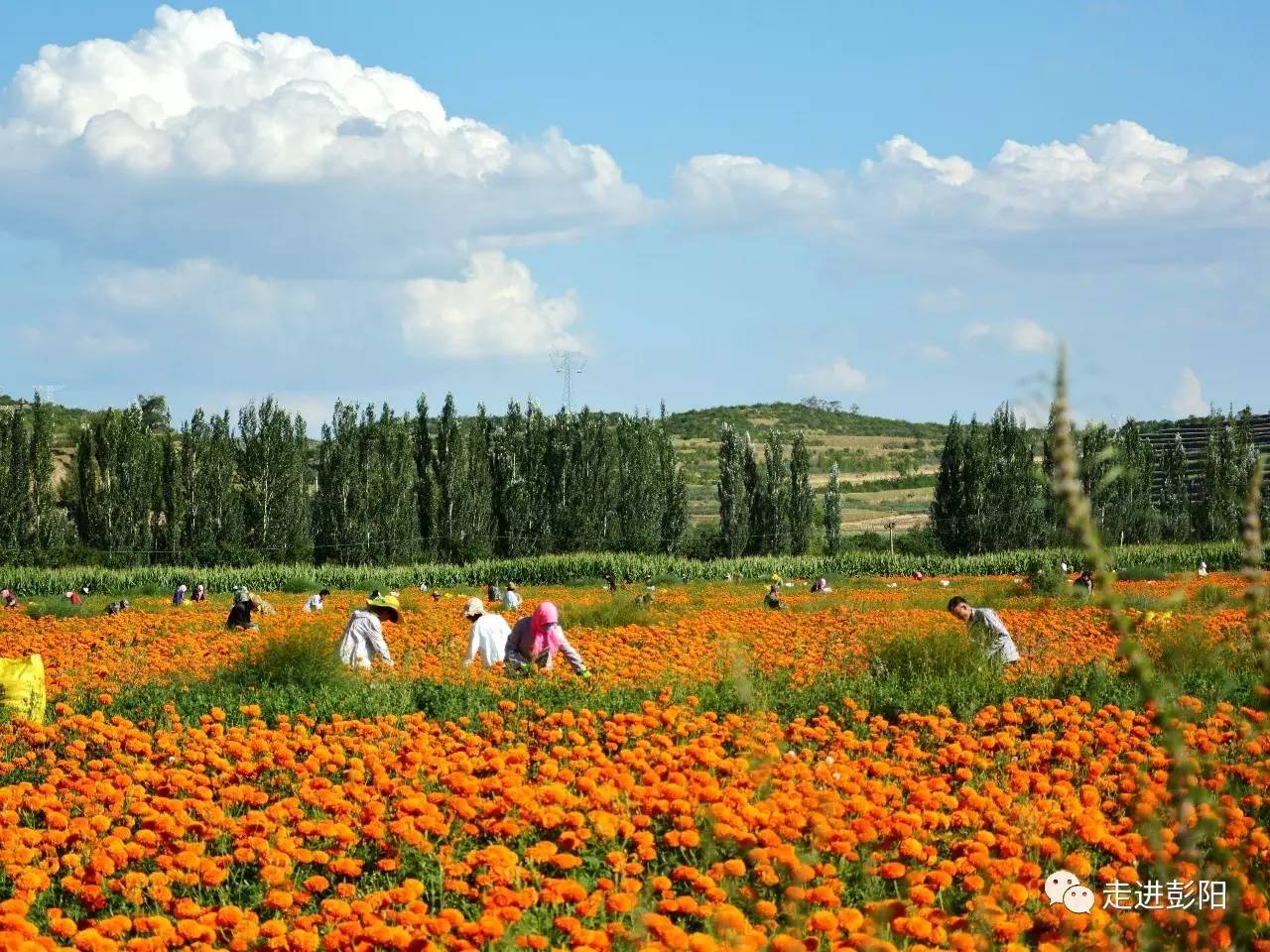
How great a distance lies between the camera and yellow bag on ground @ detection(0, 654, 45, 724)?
420 inches

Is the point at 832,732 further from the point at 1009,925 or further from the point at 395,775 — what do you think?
the point at 1009,925

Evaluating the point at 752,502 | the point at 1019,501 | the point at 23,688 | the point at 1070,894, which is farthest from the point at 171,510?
the point at 1070,894

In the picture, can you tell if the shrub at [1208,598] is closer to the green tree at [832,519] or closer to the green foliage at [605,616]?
the green foliage at [605,616]

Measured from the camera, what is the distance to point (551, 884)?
5.89 metres

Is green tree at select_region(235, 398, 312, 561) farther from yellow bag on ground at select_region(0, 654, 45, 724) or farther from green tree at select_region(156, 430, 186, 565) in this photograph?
yellow bag on ground at select_region(0, 654, 45, 724)

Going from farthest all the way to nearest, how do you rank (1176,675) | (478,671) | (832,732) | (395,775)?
(478,671), (1176,675), (832,732), (395,775)

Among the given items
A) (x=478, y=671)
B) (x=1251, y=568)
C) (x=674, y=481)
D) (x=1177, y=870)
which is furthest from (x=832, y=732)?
(x=674, y=481)

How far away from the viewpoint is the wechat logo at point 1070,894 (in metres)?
5.67

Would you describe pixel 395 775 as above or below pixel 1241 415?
below

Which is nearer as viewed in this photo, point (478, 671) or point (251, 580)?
point (478, 671)

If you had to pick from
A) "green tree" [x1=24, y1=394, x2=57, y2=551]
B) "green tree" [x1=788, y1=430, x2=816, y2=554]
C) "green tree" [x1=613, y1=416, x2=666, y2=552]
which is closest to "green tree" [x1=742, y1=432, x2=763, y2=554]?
"green tree" [x1=788, y1=430, x2=816, y2=554]

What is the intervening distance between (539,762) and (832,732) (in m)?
2.17

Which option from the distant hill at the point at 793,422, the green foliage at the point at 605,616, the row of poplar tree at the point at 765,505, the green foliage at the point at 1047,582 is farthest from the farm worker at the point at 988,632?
the distant hill at the point at 793,422

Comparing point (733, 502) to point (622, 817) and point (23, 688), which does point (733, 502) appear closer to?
point (23, 688)
